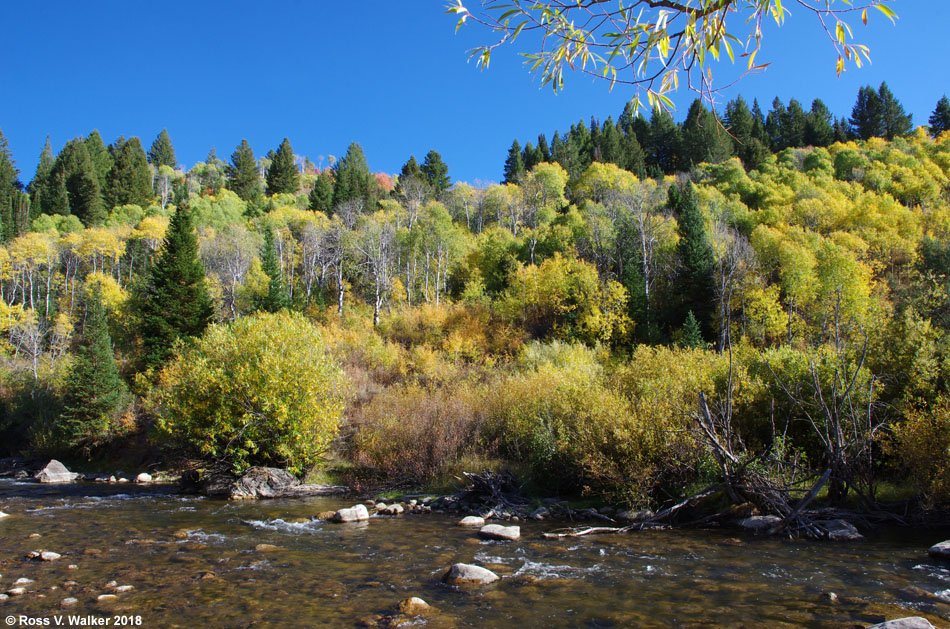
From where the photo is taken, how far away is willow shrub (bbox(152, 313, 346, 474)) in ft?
78.2

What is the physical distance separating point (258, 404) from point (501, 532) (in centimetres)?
1399

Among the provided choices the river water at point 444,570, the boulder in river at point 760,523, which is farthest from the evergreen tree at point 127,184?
the boulder in river at point 760,523

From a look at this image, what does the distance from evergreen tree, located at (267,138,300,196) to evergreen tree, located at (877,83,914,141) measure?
105162 millimetres

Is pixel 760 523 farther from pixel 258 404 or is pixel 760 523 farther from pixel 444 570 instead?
pixel 258 404

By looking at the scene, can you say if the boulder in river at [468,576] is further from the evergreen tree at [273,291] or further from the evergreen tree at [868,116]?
the evergreen tree at [868,116]

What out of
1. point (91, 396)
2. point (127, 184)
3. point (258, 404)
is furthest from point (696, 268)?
point (127, 184)

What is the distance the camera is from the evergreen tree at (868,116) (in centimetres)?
9275

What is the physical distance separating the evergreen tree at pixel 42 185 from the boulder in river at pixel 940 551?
106 m

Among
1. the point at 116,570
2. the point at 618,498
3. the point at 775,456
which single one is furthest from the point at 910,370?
the point at 116,570

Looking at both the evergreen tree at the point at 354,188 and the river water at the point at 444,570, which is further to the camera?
the evergreen tree at the point at 354,188

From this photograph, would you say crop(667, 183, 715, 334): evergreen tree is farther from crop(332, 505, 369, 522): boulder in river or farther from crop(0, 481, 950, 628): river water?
crop(332, 505, 369, 522): boulder in river

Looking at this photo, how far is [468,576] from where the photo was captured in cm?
1078

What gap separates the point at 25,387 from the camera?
42.3 m

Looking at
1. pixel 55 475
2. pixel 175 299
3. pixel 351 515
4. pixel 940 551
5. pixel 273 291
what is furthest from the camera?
pixel 273 291
